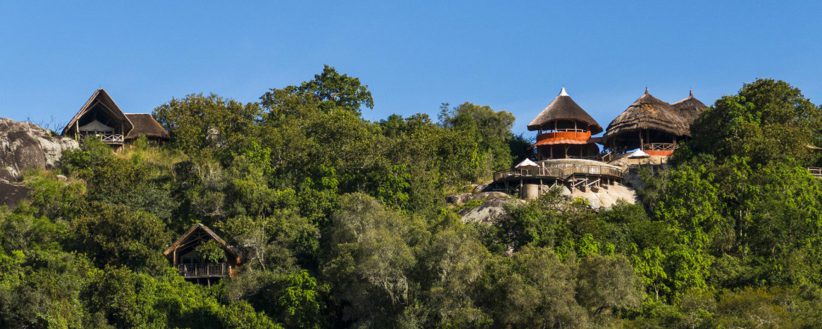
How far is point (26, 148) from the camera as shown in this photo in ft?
184

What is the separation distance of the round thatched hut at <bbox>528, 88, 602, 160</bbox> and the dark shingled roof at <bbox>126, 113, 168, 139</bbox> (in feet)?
56.1

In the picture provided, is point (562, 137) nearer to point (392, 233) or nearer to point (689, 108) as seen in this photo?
point (689, 108)

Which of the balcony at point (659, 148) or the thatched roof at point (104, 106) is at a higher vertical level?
the thatched roof at point (104, 106)

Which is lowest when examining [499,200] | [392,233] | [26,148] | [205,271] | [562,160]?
[205,271]

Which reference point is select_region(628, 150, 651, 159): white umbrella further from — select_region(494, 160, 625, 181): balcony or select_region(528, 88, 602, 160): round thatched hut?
select_region(528, 88, 602, 160): round thatched hut

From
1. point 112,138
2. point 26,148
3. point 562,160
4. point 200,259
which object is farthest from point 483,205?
point 26,148

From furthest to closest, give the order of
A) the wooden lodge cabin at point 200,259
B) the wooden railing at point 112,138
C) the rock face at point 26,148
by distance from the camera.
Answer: the wooden railing at point 112,138
the rock face at point 26,148
the wooden lodge cabin at point 200,259

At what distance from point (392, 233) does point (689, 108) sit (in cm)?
2587

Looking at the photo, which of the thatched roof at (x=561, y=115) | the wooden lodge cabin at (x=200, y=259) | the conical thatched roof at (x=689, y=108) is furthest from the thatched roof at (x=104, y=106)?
the conical thatched roof at (x=689, y=108)

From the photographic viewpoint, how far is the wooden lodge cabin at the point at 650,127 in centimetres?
6228

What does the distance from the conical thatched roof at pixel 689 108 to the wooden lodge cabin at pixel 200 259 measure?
25357 mm

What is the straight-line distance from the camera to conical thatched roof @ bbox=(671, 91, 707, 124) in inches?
2539

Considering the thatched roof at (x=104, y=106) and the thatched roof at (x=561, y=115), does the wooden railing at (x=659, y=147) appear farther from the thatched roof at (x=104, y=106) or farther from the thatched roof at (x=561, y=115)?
the thatched roof at (x=104, y=106)

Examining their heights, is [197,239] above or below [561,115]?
below
